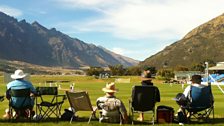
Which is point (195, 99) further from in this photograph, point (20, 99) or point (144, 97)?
point (20, 99)

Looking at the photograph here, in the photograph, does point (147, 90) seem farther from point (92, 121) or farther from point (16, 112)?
point (16, 112)

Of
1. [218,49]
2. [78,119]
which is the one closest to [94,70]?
[218,49]

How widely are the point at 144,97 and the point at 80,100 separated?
180cm

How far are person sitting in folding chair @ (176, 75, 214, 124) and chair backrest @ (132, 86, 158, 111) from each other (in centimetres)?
73

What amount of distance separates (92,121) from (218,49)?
624 feet

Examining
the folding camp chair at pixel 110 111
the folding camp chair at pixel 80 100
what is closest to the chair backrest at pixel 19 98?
the folding camp chair at pixel 80 100

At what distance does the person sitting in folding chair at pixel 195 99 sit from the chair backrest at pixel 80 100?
98.3 inches

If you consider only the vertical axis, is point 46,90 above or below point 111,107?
above

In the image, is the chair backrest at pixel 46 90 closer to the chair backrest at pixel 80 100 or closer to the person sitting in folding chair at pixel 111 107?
the chair backrest at pixel 80 100

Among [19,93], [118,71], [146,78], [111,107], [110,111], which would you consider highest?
[118,71]

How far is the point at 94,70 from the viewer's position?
431 ft

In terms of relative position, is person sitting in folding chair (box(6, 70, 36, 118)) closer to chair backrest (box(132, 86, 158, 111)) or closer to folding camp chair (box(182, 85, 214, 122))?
chair backrest (box(132, 86, 158, 111))

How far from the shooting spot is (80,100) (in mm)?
13070

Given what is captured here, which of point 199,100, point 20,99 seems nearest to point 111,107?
point 199,100
